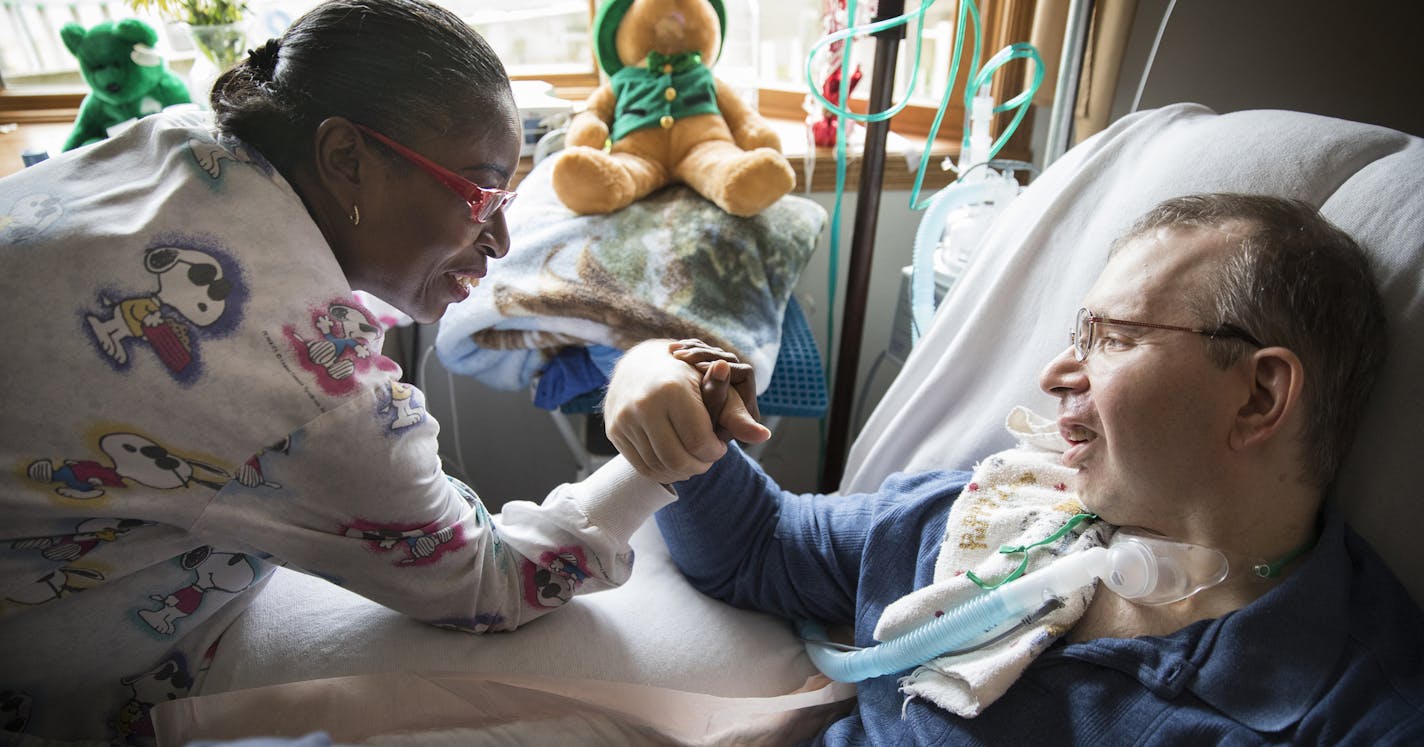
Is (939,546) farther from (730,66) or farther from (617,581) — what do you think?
(730,66)

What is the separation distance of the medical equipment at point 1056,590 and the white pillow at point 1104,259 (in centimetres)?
19

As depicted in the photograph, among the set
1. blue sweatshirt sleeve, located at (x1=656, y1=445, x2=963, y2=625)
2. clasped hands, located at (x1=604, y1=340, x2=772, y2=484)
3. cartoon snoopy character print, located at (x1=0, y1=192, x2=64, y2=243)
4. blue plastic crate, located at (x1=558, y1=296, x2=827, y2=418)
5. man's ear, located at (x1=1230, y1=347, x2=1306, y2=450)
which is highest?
cartoon snoopy character print, located at (x1=0, y1=192, x2=64, y2=243)

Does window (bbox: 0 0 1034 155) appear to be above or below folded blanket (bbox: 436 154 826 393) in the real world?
above

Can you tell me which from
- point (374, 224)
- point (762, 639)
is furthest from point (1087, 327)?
point (374, 224)

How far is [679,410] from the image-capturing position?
2.95 ft

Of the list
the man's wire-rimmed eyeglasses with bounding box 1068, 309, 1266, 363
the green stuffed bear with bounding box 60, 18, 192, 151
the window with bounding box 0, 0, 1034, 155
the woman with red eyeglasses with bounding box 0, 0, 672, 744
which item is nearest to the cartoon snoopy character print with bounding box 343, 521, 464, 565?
the woman with red eyeglasses with bounding box 0, 0, 672, 744

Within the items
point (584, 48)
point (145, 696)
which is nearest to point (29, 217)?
point (145, 696)

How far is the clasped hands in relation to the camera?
2.95ft

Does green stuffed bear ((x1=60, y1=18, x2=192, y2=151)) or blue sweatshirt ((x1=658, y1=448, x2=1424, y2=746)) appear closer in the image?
blue sweatshirt ((x1=658, y1=448, x2=1424, y2=746))

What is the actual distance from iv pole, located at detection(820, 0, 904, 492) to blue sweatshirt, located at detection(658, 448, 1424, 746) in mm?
619

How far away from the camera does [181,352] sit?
2.51 feet

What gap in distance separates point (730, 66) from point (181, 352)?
1833 mm

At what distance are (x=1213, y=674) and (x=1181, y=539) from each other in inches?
5.7

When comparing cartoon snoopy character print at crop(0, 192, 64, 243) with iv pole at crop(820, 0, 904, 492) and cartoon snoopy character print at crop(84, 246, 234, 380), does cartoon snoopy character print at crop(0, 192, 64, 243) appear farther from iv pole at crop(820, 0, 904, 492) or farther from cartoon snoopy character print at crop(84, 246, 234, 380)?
iv pole at crop(820, 0, 904, 492)
